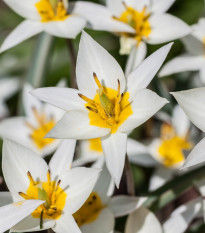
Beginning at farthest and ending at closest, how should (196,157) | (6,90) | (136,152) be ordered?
(6,90) → (136,152) → (196,157)

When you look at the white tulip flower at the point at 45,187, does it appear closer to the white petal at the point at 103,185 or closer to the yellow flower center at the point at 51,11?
the white petal at the point at 103,185

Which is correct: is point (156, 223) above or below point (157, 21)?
below

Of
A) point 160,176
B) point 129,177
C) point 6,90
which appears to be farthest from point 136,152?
point 6,90

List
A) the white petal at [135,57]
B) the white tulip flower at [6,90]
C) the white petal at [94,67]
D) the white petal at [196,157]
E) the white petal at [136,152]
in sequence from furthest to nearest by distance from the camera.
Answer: the white tulip flower at [6,90]
the white petal at [136,152]
the white petal at [135,57]
the white petal at [94,67]
the white petal at [196,157]

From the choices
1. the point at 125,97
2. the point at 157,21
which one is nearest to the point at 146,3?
the point at 157,21

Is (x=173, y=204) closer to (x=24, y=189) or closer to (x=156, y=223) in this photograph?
(x=156, y=223)

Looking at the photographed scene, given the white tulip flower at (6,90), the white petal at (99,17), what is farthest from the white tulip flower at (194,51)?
the white tulip flower at (6,90)

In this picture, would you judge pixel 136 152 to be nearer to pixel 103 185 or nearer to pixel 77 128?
pixel 103 185
